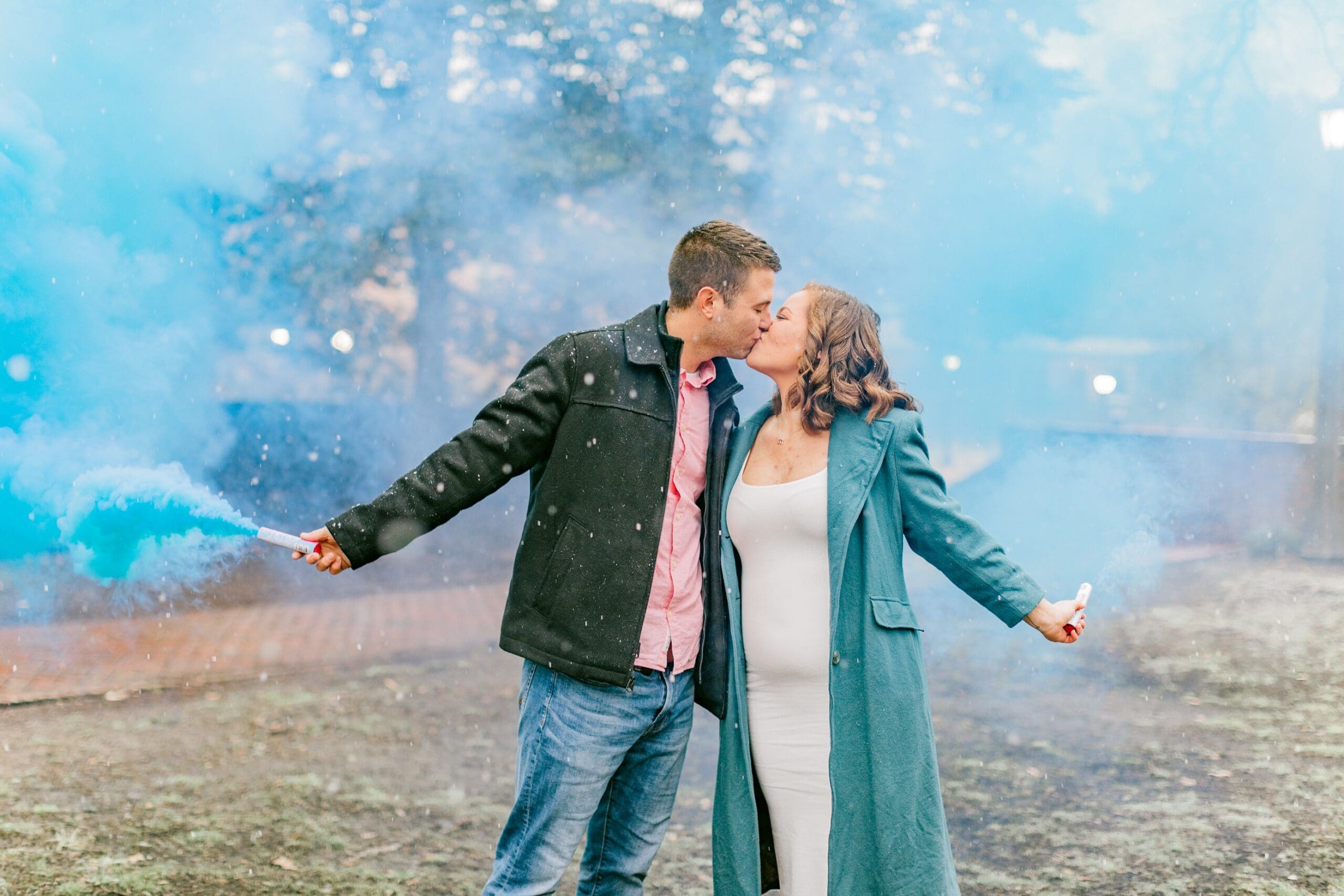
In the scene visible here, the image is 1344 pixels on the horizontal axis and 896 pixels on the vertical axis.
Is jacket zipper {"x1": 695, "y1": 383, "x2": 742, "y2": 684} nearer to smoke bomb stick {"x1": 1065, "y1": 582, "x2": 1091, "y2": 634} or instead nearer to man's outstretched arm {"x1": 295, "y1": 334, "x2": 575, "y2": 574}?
man's outstretched arm {"x1": 295, "y1": 334, "x2": 575, "y2": 574}

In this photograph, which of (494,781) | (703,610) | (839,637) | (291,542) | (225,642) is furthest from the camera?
(225,642)

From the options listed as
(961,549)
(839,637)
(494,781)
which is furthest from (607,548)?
(494,781)

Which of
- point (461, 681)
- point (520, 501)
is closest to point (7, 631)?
point (461, 681)

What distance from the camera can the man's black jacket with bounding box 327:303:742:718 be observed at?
1.98 m

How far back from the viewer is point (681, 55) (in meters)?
8.95

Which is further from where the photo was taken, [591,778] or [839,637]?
[839,637]

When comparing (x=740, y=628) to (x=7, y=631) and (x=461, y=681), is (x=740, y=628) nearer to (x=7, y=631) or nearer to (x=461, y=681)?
(x=461, y=681)

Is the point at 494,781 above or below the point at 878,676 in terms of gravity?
below

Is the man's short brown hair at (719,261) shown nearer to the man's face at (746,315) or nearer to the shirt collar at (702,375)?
the man's face at (746,315)

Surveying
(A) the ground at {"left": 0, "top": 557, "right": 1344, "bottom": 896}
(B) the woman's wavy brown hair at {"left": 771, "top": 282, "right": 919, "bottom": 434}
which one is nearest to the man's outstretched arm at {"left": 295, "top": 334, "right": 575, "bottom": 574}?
(B) the woman's wavy brown hair at {"left": 771, "top": 282, "right": 919, "bottom": 434}

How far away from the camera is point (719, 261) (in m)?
2.19

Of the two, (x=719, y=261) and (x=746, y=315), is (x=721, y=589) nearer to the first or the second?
(x=746, y=315)

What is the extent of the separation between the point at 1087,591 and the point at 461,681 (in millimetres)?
4435

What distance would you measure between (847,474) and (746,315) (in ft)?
1.41
